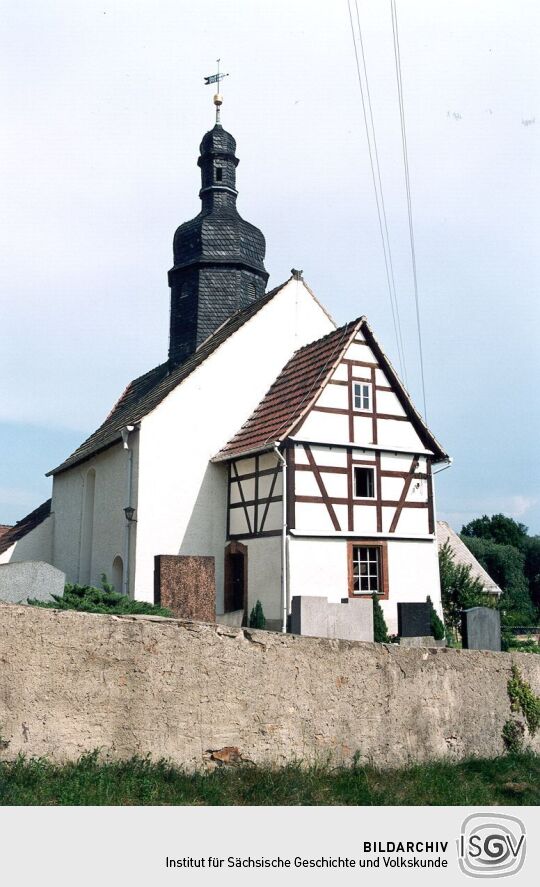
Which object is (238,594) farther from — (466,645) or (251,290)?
(251,290)

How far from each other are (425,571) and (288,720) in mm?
11795

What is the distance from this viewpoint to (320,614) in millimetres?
9477

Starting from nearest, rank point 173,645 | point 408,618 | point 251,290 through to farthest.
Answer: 1. point 173,645
2. point 408,618
3. point 251,290

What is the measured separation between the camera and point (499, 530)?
6184cm

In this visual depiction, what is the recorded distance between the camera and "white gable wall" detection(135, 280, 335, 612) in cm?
1780

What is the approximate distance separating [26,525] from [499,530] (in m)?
44.9

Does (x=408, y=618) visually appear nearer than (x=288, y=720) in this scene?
No

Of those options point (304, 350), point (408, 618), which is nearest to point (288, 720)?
point (408, 618)

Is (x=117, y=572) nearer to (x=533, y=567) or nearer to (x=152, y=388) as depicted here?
(x=152, y=388)

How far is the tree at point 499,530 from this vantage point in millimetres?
61125

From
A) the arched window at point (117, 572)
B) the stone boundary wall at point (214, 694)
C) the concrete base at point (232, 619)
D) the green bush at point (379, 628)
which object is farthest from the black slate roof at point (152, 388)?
the stone boundary wall at point (214, 694)
